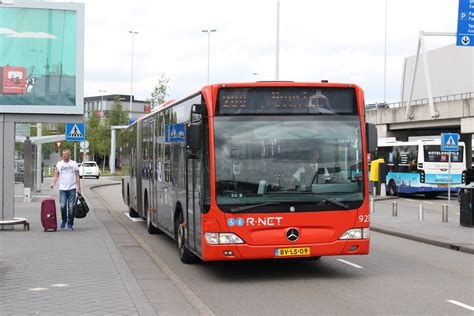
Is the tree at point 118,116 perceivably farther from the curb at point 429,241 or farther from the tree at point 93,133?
the curb at point 429,241

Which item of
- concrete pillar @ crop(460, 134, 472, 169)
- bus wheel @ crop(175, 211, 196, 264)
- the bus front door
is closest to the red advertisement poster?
bus wheel @ crop(175, 211, 196, 264)

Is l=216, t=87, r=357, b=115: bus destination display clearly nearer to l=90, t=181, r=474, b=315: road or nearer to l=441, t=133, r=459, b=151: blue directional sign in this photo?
l=90, t=181, r=474, b=315: road

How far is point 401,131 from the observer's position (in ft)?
160

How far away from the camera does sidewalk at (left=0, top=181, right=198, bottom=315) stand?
7.44m

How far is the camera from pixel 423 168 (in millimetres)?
34562

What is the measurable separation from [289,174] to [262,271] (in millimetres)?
1981

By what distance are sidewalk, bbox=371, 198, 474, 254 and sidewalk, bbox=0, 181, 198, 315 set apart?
635 cm

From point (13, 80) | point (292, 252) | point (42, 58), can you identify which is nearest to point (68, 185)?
point (13, 80)

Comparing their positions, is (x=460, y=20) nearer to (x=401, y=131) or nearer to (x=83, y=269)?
(x=83, y=269)

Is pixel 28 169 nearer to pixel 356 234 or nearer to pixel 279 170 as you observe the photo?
pixel 279 170

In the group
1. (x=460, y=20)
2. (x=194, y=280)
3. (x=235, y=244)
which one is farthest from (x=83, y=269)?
(x=460, y=20)

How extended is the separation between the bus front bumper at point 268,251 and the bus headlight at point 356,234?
0.08 metres

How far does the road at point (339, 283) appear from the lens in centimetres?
783

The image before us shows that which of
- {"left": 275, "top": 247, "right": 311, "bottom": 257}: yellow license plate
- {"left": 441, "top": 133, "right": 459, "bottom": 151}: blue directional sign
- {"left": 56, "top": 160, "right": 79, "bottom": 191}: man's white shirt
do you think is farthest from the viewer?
{"left": 441, "top": 133, "right": 459, "bottom": 151}: blue directional sign
